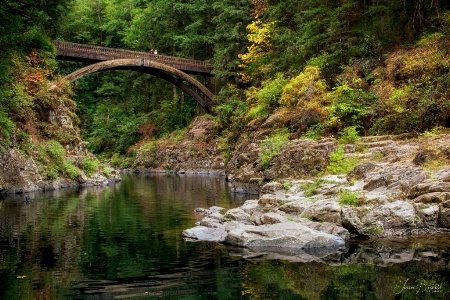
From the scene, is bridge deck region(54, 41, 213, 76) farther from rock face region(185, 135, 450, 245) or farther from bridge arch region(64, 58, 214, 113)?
rock face region(185, 135, 450, 245)

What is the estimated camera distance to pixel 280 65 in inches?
1324

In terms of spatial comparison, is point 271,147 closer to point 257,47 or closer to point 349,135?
point 349,135

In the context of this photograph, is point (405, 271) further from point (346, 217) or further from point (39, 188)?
point (39, 188)

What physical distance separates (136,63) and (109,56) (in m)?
2.36

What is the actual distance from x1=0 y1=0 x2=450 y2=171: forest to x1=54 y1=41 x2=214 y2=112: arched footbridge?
1.86m

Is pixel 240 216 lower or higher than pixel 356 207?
lower

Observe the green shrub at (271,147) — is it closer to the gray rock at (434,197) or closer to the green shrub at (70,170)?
the gray rock at (434,197)

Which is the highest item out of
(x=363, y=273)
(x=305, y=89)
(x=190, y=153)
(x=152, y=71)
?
(x=152, y=71)

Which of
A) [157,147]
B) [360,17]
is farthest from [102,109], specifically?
[360,17]

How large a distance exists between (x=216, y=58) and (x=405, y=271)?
125 feet

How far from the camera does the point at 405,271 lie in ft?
29.3

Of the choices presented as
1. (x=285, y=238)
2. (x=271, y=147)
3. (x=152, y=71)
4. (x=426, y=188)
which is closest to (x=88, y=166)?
(x=271, y=147)

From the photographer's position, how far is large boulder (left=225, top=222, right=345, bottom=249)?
432 inches

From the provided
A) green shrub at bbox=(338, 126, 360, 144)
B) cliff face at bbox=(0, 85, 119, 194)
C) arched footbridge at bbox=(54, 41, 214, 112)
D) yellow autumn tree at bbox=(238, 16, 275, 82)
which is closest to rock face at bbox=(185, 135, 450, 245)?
green shrub at bbox=(338, 126, 360, 144)
